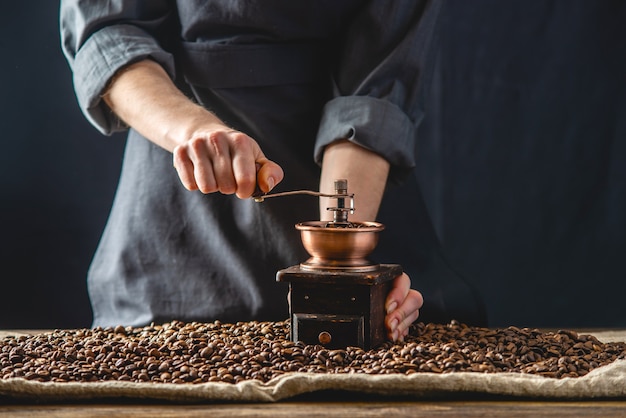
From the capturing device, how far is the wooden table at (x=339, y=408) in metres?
1.17

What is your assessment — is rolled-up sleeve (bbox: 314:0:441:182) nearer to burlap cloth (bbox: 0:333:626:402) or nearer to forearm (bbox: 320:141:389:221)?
forearm (bbox: 320:141:389:221)

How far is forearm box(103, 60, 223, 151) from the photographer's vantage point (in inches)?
70.2

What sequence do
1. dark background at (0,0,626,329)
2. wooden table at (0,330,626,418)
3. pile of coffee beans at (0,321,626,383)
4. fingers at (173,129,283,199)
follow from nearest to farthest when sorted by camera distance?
1. wooden table at (0,330,626,418)
2. pile of coffee beans at (0,321,626,383)
3. fingers at (173,129,283,199)
4. dark background at (0,0,626,329)

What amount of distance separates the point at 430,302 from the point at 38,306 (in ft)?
5.49

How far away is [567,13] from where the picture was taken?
295 cm

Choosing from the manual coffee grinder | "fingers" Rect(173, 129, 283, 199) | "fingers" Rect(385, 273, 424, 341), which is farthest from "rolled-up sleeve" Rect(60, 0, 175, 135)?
"fingers" Rect(385, 273, 424, 341)

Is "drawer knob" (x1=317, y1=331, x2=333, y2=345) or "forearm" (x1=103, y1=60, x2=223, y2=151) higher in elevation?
"forearm" (x1=103, y1=60, x2=223, y2=151)

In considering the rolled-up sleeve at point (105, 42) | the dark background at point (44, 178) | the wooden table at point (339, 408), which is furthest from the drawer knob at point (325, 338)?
the dark background at point (44, 178)

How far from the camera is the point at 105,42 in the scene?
204cm

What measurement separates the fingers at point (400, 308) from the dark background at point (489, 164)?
1403 millimetres

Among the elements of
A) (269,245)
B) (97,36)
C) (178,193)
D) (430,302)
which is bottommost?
(430,302)

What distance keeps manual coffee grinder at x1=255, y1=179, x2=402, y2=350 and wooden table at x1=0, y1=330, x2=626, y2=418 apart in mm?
261

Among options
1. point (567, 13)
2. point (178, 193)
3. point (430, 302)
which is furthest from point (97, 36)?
point (567, 13)

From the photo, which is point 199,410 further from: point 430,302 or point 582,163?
point 582,163
